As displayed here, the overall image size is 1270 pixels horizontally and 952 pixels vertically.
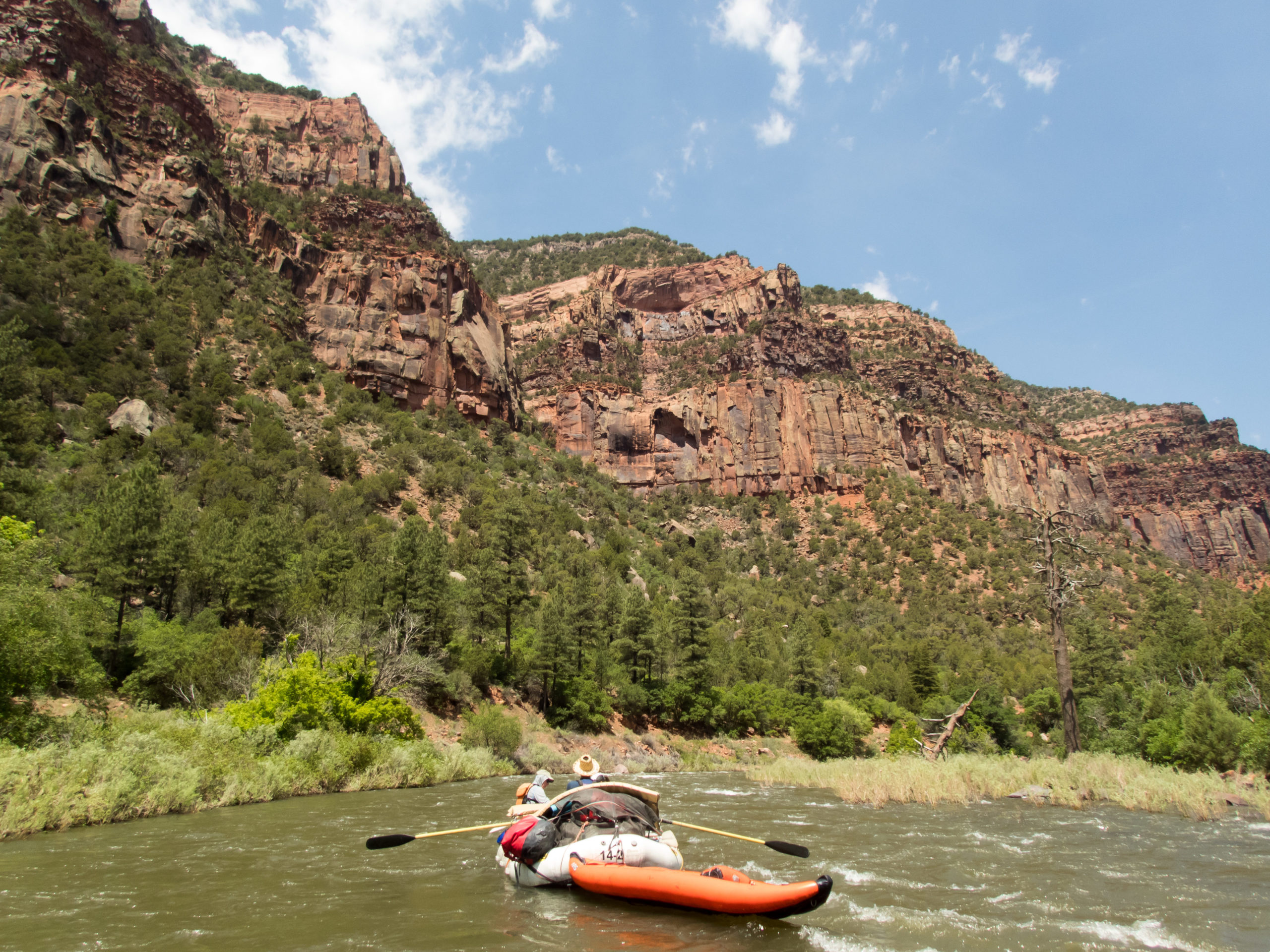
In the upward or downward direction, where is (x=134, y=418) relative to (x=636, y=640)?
upward

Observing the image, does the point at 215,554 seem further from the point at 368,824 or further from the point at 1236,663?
the point at 1236,663

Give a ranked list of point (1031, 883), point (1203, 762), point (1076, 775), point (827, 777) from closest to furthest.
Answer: point (1031, 883)
point (1076, 775)
point (1203, 762)
point (827, 777)

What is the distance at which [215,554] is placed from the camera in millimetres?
28562

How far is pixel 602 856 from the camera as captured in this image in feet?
24.0

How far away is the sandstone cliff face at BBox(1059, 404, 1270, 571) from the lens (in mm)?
115938

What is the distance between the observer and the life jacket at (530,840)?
792 cm

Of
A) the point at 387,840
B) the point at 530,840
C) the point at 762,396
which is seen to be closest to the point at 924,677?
the point at 530,840

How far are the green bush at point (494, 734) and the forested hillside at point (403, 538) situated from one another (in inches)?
112

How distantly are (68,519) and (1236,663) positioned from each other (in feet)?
159

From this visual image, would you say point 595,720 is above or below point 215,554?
below

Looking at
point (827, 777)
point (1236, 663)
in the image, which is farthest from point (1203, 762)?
point (1236, 663)

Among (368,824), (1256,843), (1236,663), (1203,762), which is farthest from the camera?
(1236,663)

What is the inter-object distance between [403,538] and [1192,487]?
145 meters

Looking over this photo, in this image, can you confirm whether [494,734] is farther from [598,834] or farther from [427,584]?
[598,834]
